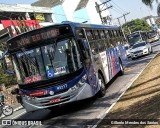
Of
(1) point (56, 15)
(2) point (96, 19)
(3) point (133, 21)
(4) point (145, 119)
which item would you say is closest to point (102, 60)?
(4) point (145, 119)

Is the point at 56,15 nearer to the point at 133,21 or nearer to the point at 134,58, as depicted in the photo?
the point at 134,58

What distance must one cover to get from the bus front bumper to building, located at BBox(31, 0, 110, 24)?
156 ft

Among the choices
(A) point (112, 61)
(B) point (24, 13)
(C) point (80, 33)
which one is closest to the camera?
(C) point (80, 33)

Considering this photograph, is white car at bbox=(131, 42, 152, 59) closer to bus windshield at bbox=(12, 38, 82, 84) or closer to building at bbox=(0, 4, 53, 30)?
building at bbox=(0, 4, 53, 30)

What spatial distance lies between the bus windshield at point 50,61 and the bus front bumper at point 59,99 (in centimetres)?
65

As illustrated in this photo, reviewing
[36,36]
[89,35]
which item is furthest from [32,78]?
[89,35]

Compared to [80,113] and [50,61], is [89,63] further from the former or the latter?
[80,113]

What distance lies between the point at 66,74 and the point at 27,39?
201cm

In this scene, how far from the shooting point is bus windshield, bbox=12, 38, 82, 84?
1206 cm

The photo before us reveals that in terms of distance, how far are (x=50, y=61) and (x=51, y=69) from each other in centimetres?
27

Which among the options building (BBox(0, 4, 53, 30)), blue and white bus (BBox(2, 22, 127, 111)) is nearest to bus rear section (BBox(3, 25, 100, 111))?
blue and white bus (BBox(2, 22, 127, 111))

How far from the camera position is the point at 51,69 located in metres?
12.1

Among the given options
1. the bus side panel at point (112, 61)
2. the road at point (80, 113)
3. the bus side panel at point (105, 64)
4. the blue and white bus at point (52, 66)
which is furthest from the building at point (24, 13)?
the blue and white bus at point (52, 66)

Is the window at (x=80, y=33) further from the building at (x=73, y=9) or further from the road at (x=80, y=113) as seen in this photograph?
the building at (x=73, y=9)
